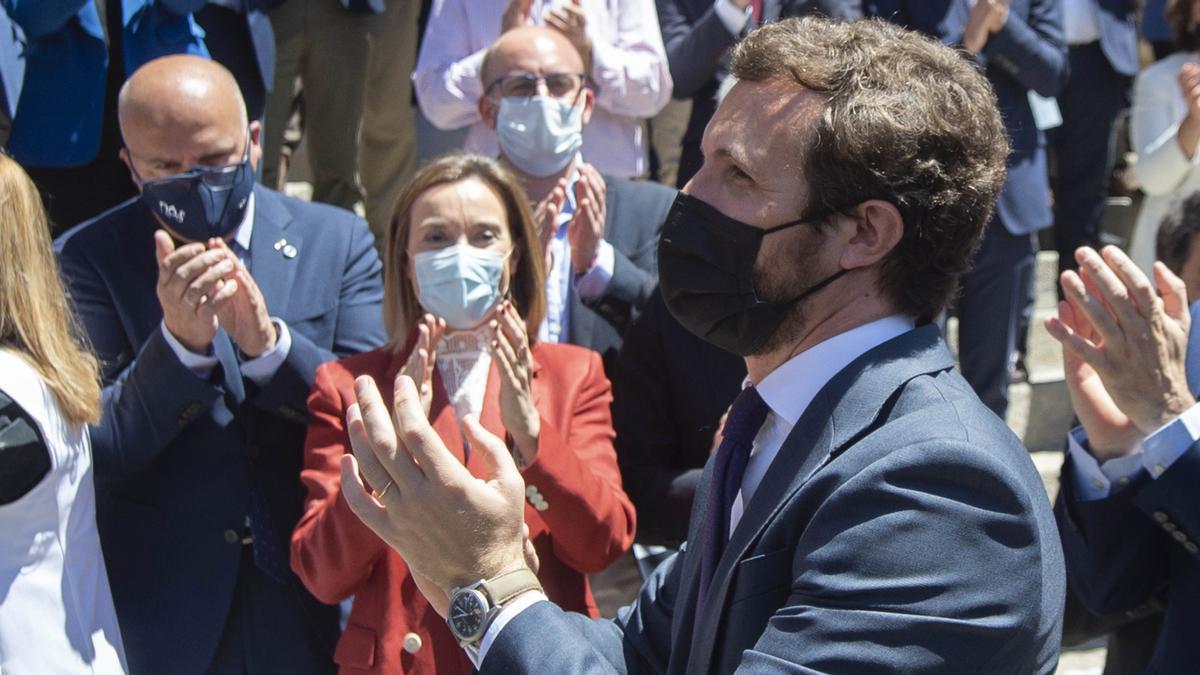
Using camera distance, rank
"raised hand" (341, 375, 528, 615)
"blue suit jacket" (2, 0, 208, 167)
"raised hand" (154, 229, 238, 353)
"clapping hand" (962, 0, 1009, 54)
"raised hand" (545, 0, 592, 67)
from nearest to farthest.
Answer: "raised hand" (341, 375, 528, 615) < "raised hand" (154, 229, 238, 353) < "blue suit jacket" (2, 0, 208, 167) < "raised hand" (545, 0, 592, 67) < "clapping hand" (962, 0, 1009, 54)

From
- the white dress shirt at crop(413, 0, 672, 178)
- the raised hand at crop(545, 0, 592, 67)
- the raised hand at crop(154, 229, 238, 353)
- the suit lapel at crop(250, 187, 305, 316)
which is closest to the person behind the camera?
the raised hand at crop(154, 229, 238, 353)

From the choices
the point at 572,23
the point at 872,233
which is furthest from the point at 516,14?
the point at 872,233

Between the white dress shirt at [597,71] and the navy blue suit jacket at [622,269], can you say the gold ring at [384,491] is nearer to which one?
the navy blue suit jacket at [622,269]

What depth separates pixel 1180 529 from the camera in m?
2.51

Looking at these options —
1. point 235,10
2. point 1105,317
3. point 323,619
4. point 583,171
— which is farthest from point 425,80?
point 1105,317

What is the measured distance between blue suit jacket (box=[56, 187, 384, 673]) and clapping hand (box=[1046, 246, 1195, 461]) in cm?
174

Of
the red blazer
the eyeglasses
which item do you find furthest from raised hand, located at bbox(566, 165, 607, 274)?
the red blazer

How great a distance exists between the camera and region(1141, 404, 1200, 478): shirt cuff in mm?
2480

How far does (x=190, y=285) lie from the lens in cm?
303

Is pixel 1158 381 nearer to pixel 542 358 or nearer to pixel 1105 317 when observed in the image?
pixel 1105 317

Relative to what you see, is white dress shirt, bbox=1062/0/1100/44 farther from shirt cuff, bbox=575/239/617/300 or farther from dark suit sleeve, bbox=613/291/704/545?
dark suit sleeve, bbox=613/291/704/545

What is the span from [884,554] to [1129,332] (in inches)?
41.5

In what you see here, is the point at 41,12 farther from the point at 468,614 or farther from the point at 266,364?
the point at 468,614

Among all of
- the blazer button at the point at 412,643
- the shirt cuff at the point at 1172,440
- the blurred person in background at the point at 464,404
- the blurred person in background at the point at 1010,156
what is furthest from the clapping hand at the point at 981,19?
the blazer button at the point at 412,643
